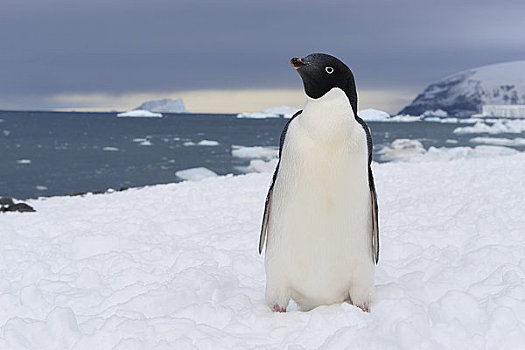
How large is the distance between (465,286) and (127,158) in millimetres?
30167

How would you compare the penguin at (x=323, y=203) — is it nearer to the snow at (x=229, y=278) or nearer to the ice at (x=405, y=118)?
the snow at (x=229, y=278)

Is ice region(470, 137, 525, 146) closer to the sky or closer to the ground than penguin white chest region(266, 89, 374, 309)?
closer to the sky

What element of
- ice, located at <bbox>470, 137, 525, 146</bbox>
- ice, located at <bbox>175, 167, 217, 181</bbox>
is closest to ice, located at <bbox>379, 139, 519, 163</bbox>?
ice, located at <bbox>470, 137, 525, 146</bbox>

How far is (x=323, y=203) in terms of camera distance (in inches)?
90.8

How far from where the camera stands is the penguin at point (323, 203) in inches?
86.2

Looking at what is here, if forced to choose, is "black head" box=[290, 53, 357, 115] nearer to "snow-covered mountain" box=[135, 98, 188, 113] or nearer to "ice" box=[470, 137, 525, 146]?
"ice" box=[470, 137, 525, 146]

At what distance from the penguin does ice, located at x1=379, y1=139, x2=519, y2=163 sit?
20.0m

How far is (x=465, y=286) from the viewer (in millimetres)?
2816

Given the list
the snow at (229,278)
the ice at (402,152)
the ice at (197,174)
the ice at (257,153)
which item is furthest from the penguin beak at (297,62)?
the ice at (257,153)

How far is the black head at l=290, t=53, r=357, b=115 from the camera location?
7.13 feet

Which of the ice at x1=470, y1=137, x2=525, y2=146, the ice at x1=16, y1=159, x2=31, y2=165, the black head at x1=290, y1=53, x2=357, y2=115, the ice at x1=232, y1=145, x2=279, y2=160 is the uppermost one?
the ice at x1=470, y1=137, x2=525, y2=146

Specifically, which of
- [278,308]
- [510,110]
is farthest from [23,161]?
[510,110]

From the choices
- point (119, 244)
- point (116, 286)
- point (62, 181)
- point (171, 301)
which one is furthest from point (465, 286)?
point (62, 181)

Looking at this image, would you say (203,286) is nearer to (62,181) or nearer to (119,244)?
(119,244)
